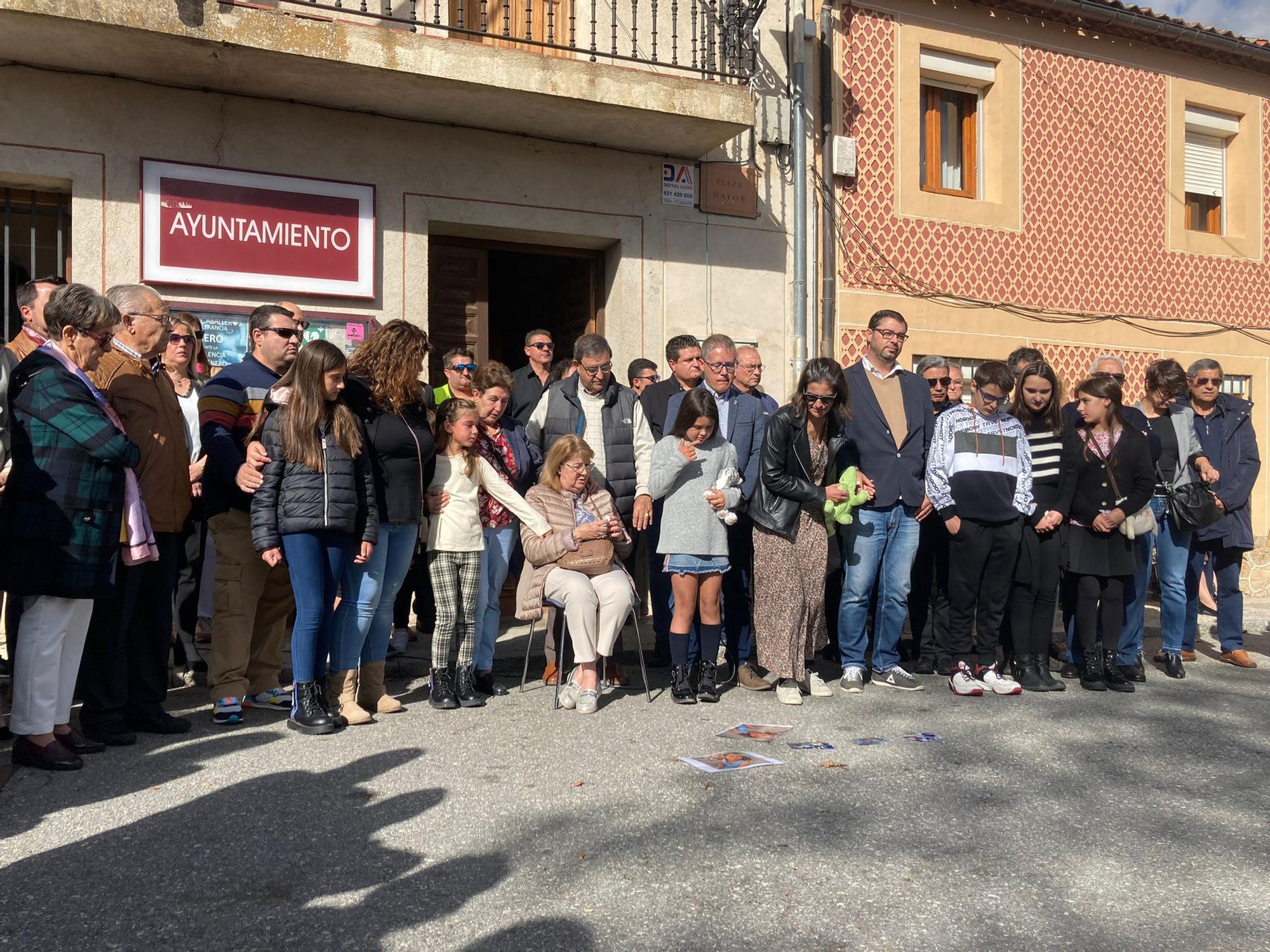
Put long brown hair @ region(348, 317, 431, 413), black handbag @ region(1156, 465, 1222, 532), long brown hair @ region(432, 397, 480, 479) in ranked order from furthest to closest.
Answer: black handbag @ region(1156, 465, 1222, 532) < long brown hair @ region(432, 397, 480, 479) < long brown hair @ region(348, 317, 431, 413)

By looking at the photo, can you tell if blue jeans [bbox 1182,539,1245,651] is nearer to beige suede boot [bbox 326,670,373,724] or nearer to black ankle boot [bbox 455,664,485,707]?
black ankle boot [bbox 455,664,485,707]

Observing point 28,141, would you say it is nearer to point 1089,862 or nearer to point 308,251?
point 308,251

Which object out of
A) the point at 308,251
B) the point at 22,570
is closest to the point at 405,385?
the point at 22,570

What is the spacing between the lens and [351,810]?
4527 millimetres

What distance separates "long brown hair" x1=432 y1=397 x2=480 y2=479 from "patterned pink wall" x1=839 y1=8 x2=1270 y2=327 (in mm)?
6229

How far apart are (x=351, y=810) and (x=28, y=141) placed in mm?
6395

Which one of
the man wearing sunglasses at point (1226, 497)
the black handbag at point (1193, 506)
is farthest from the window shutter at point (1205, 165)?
the black handbag at point (1193, 506)

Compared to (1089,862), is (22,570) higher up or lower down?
higher up

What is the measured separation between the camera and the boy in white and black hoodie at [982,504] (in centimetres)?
710

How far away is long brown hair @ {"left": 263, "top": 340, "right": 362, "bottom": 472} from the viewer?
5609mm

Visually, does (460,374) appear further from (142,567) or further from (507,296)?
(507,296)

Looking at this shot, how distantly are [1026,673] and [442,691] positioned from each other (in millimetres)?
3546

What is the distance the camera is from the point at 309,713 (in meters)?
5.77

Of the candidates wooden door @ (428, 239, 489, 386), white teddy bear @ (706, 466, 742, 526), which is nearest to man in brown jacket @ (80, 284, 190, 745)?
white teddy bear @ (706, 466, 742, 526)
